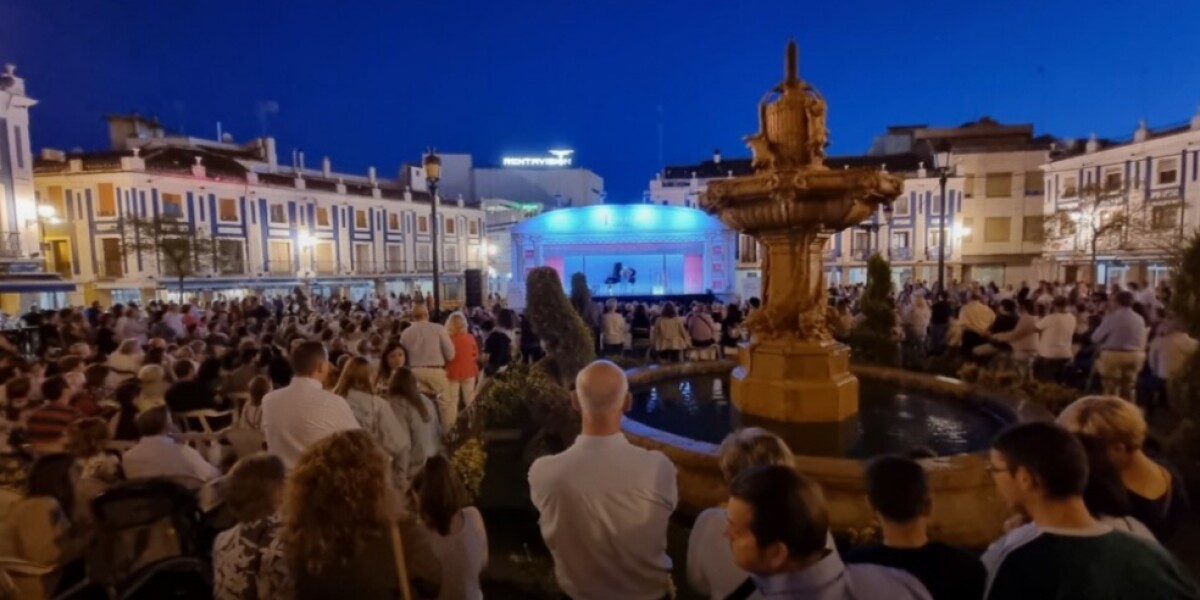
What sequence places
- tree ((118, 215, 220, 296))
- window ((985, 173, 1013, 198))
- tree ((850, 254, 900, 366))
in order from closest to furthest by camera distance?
tree ((850, 254, 900, 366))
tree ((118, 215, 220, 296))
window ((985, 173, 1013, 198))

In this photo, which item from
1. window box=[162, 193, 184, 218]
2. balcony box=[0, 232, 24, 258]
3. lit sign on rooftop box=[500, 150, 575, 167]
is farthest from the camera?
lit sign on rooftop box=[500, 150, 575, 167]

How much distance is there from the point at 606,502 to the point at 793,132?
5.02m

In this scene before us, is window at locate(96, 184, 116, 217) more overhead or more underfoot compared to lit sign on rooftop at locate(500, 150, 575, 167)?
more underfoot

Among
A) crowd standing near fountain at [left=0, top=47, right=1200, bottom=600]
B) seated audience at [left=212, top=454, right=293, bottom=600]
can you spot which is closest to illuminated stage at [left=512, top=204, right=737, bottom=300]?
crowd standing near fountain at [left=0, top=47, right=1200, bottom=600]

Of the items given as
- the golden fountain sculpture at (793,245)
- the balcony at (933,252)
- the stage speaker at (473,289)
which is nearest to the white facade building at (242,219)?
Answer: the stage speaker at (473,289)

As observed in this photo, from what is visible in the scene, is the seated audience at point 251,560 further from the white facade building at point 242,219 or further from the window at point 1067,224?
the window at point 1067,224

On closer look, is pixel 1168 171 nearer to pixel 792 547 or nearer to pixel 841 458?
pixel 841 458

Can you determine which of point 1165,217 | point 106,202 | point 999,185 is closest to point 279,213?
point 106,202

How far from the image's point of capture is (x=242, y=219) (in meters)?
36.7

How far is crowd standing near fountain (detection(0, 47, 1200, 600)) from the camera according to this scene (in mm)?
1980

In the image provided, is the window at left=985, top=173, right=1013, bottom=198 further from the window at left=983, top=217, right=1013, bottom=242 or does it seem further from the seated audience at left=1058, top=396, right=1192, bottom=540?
the seated audience at left=1058, top=396, right=1192, bottom=540

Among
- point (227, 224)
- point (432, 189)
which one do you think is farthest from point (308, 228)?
point (432, 189)

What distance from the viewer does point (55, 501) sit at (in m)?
3.62

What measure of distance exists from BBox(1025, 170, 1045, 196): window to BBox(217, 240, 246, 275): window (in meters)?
45.5
